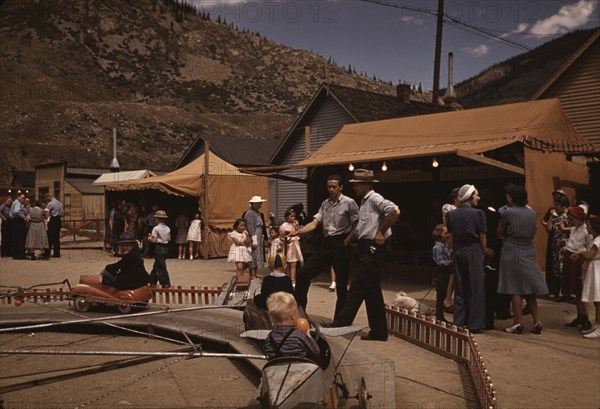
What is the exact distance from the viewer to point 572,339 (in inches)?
284

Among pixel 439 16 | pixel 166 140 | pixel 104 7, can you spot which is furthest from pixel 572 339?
pixel 104 7

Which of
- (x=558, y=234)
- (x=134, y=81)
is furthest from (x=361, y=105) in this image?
(x=134, y=81)

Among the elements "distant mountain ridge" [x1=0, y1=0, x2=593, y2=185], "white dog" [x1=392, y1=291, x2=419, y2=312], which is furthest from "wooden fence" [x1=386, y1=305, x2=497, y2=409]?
"distant mountain ridge" [x1=0, y1=0, x2=593, y2=185]

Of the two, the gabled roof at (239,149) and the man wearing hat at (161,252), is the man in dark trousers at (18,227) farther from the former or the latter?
the gabled roof at (239,149)

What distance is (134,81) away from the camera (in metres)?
114

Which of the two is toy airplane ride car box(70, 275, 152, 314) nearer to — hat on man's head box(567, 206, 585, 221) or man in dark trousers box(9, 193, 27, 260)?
hat on man's head box(567, 206, 585, 221)

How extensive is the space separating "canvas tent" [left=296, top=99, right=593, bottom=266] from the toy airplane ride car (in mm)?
5968

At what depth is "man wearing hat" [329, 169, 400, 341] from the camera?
21.2 ft

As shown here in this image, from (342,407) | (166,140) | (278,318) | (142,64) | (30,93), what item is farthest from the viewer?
(142,64)

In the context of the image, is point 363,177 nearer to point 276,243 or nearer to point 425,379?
point 425,379

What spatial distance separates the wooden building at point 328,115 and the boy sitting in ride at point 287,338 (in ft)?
62.5

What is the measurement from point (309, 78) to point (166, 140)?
6467cm

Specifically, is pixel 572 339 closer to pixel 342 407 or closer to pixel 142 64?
pixel 342 407

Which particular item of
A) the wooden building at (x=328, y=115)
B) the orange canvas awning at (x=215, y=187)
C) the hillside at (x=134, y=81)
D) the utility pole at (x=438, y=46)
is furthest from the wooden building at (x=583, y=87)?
the hillside at (x=134, y=81)
